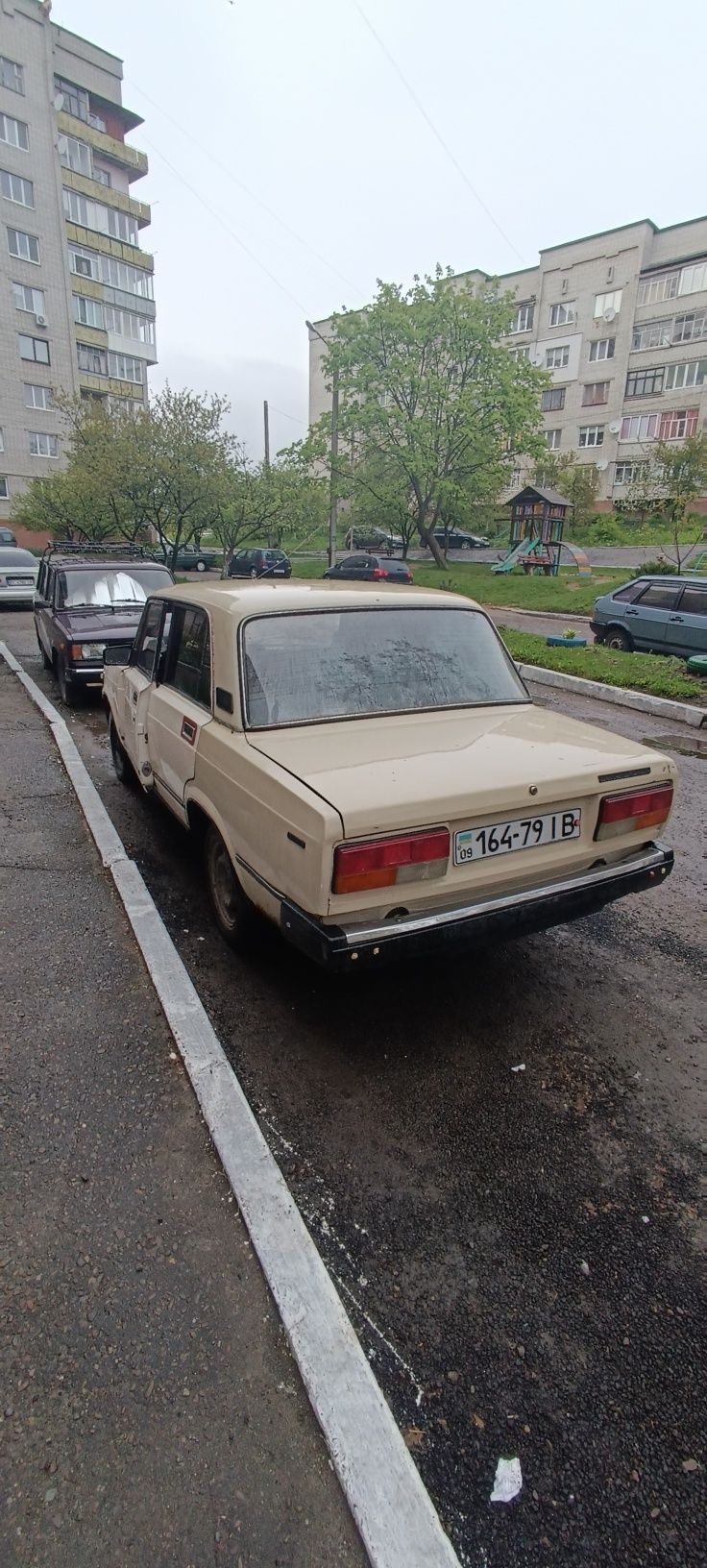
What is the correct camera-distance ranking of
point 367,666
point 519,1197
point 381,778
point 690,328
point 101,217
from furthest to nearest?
point 690,328, point 101,217, point 367,666, point 381,778, point 519,1197

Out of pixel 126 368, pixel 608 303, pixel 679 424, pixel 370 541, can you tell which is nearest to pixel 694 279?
pixel 608 303

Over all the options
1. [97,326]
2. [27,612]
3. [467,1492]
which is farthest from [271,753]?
[97,326]

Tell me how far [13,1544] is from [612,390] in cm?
5281

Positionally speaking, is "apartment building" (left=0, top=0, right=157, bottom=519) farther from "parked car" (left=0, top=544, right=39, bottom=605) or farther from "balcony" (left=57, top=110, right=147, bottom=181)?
"parked car" (left=0, top=544, right=39, bottom=605)

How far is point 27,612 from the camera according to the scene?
→ 2045 cm

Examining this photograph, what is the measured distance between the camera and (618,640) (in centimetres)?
1310

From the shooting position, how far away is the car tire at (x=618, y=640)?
12.9m

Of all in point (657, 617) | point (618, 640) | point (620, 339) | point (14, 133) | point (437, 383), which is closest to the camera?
point (657, 617)

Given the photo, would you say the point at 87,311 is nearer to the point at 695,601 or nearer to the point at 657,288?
the point at 657,288

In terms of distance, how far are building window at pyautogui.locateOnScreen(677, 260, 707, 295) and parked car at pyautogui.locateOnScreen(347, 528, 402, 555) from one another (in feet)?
68.4

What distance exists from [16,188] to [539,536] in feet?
105

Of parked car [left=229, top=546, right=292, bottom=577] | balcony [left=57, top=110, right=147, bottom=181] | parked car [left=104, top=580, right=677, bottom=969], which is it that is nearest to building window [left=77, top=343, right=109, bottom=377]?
balcony [left=57, top=110, right=147, bottom=181]

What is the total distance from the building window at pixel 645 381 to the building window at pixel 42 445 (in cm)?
3252

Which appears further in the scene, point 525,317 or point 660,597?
point 525,317
